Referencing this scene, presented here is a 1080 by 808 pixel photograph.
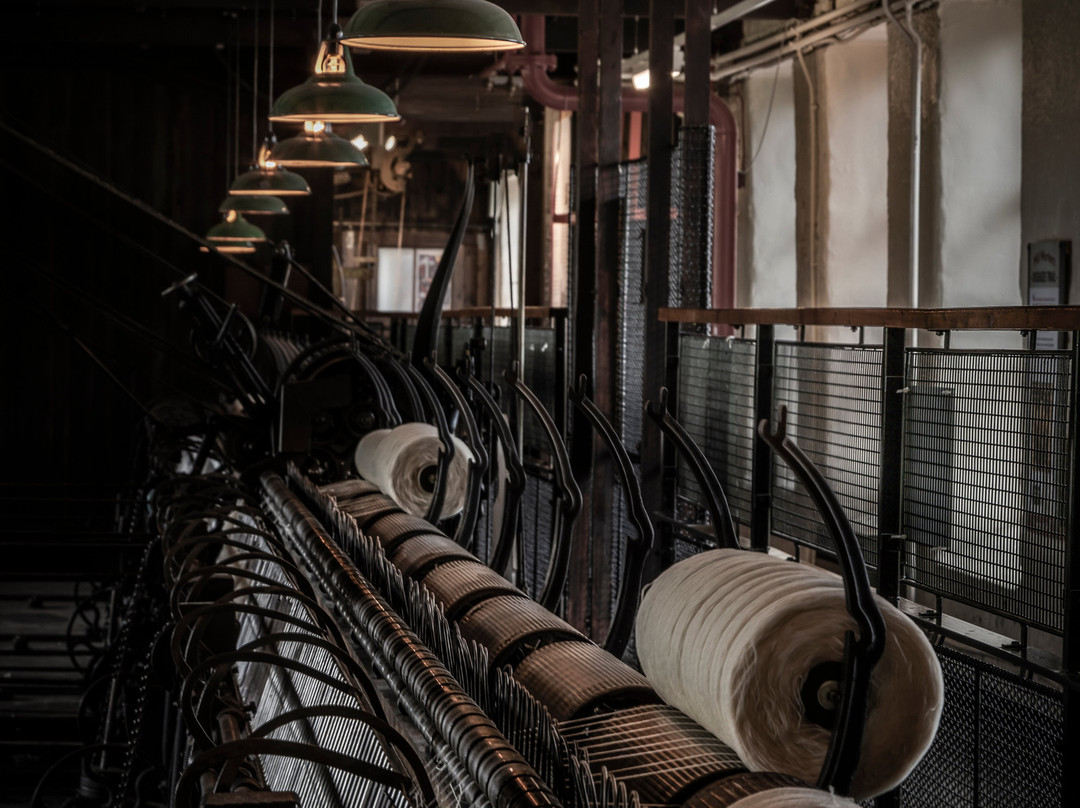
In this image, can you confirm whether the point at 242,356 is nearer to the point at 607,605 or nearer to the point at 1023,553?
the point at 607,605

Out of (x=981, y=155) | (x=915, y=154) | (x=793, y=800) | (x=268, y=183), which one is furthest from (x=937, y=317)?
(x=268, y=183)

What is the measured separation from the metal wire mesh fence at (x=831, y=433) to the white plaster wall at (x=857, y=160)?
353cm

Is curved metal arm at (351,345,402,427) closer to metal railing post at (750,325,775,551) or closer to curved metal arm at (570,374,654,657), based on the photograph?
metal railing post at (750,325,775,551)

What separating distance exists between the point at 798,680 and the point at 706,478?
0.58 m

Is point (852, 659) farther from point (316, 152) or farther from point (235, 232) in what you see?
point (235, 232)

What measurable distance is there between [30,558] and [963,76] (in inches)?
344

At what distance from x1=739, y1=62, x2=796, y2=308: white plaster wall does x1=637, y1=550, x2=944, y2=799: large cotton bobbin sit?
693 centimetres

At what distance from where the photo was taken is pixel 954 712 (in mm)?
2898

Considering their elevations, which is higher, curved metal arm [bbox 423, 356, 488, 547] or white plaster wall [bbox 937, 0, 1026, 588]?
white plaster wall [bbox 937, 0, 1026, 588]

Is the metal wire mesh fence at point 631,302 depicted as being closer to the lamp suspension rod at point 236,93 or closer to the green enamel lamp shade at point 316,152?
the green enamel lamp shade at point 316,152

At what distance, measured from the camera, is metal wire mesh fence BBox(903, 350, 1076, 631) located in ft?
8.73

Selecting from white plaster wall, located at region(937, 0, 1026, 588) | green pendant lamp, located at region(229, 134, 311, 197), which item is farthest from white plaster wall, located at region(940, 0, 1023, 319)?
green pendant lamp, located at region(229, 134, 311, 197)

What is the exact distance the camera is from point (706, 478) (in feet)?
6.74

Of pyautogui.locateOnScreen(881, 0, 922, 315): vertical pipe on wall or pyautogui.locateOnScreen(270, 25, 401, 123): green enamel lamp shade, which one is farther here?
pyautogui.locateOnScreen(881, 0, 922, 315): vertical pipe on wall
